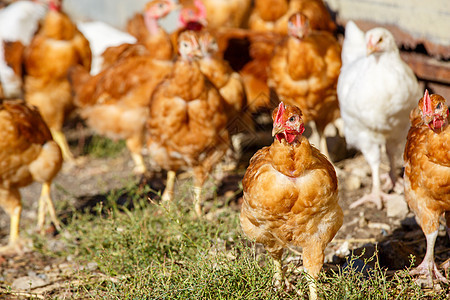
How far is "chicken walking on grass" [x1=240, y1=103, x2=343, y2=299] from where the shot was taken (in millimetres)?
2504

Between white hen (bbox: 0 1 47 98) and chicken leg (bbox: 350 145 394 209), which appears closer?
chicken leg (bbox: 350 145 394 209)

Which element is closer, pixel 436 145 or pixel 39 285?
pixel 436 145

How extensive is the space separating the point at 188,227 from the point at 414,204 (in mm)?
1375

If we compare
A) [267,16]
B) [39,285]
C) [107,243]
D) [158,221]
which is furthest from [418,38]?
[39,285]

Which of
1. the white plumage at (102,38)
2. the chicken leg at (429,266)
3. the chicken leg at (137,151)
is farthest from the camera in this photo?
the white plumage at (102,38)

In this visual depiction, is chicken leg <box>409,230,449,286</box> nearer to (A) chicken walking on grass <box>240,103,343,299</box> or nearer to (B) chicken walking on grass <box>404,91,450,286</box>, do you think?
(B) chicken walking on grass <box>404,91,450,286</box>

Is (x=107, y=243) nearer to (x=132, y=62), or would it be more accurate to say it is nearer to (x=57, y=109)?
(x=132, y=62)

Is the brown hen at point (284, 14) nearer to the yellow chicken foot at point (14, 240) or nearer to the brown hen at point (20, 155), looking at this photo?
the brown hen at point (20, 155)

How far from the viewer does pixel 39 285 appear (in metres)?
3.45

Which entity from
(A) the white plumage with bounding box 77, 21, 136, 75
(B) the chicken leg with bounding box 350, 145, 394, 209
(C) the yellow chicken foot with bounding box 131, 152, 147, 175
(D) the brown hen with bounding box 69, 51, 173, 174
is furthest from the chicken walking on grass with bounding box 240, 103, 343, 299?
(A) the white plumage with bounding box 77, 21, 136, 75

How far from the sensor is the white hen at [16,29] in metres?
5.84

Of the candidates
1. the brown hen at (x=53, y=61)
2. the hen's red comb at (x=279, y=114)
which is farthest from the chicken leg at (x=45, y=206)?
the hen's red comb at (x=279, y=114)

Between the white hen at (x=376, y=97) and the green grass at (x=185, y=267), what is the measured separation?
113 centimetres

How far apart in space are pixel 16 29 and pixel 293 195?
4.89 meters
